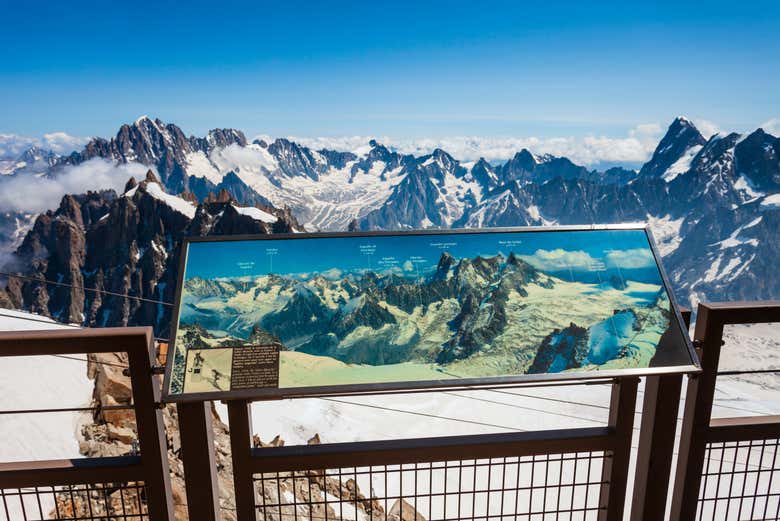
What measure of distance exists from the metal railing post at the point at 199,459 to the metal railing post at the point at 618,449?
6.14 ft

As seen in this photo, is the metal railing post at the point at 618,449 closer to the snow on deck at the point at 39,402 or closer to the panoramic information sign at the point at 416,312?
the panoramic information sign at the point at 416,312

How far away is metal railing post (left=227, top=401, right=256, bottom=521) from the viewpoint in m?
2.44

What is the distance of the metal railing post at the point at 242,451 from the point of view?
7.99 feet

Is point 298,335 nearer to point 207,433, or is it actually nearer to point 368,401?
point 207,433

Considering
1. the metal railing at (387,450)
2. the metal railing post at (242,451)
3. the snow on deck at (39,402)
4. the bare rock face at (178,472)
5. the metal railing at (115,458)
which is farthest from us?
the snow on deck at (39,402)

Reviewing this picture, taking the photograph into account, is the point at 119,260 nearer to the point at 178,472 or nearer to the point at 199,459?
the point at 178,472

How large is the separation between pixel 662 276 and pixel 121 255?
350ft

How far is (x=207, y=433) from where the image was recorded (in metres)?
2.42

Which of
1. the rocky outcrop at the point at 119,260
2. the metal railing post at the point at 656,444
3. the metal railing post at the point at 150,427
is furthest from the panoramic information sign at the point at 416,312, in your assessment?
the rocky outcrop at the point at 119,260

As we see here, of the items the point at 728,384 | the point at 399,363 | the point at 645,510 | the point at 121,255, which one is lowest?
the point at 728,384

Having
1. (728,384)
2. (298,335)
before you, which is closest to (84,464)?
(298,335)

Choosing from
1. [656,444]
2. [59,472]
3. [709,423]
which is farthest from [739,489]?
[59,472]

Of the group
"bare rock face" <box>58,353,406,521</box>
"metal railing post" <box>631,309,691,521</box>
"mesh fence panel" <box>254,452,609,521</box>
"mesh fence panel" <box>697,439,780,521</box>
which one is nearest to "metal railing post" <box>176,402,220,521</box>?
"mesh fence panel" <box>254,452,609,521</box>

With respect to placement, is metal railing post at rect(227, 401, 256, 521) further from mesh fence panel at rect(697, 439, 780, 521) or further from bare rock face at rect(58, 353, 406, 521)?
bare rock face at rect(58, 353, 406, 521)
